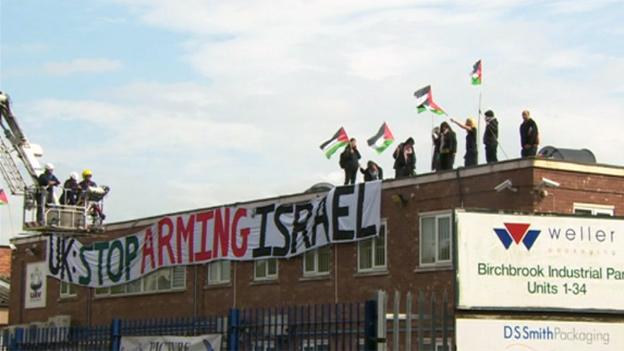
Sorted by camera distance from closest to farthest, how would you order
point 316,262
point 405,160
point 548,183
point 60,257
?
point 548,183
point 405,160
point 316,262
point 60,257

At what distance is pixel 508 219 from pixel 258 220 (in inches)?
763

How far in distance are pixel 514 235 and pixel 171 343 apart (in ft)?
25.5

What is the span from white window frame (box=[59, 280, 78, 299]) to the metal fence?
20.1 metres

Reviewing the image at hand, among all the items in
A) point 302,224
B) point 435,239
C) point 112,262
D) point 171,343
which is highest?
point 302,224

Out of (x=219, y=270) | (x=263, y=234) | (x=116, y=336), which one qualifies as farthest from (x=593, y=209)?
(x=219, y=270)

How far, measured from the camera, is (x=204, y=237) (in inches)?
1665

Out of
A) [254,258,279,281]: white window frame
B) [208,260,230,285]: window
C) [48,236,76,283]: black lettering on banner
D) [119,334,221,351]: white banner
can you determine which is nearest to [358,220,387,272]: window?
[254,258,279,281]: white window frame

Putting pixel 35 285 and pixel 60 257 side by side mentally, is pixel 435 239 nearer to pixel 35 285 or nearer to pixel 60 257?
pixel 60 257

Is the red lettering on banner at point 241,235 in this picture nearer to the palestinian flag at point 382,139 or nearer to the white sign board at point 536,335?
the palestinian flag at point 382,139

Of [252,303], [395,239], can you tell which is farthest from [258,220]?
[395,239]

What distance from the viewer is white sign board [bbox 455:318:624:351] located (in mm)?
20891

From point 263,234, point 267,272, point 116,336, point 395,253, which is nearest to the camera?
point 116,336

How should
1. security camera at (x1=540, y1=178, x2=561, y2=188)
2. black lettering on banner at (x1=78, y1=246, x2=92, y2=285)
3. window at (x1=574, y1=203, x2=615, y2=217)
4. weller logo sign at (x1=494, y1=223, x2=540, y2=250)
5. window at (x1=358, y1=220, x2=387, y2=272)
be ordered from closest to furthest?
weller logo sign at (x1=494, y1=223, x2=540, y2=250) < security camera at (x1=540, y1=178, x2=561, y2=188) < window at (x1=574, y1=203, x2=615, y2=217) < window at (x1=358, y1=220, x2=387, y2=272) < black lettering on banner at (x1=78, y1=246, x2=92, y2=285)

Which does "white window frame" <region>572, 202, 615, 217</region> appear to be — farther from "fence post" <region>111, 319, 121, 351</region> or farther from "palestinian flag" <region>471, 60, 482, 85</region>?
"fence post" <region>111, 319, 121, 351</region>
